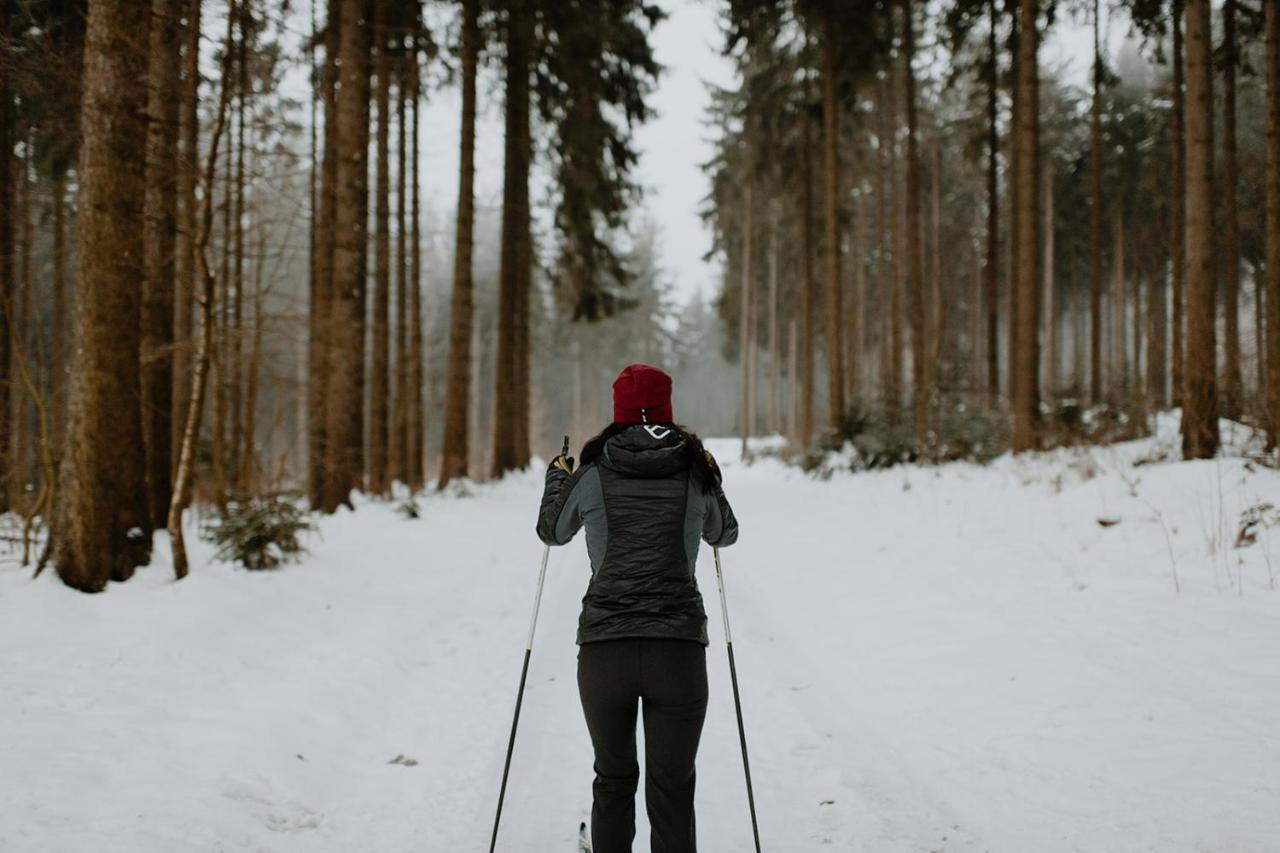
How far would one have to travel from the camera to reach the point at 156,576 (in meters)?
6.20

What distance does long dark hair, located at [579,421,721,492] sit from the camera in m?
2.97

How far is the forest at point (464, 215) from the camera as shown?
245 inches

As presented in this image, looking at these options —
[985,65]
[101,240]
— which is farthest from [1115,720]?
[985,65]

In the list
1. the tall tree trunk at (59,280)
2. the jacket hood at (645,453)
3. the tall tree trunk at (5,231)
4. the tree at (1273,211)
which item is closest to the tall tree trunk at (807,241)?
the tree at (1273,211)

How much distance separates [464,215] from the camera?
1609 cm

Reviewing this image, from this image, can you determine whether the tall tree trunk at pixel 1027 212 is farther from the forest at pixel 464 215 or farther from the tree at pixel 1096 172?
the tree at pixel 1096 172

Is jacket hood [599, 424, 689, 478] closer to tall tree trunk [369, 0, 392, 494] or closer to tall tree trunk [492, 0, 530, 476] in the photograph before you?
tall tree trunk [369, 0, 392, 494]

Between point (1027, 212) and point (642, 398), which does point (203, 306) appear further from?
point (1027, 212)

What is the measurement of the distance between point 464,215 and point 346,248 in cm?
480

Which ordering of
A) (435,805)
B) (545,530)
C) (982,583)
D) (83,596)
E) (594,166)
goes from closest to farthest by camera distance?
(545,530) < (435,805) < (83,596) < (982,583) < (594,166)

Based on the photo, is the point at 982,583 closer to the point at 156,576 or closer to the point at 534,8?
the point at 156,576

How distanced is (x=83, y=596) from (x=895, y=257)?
23126mm

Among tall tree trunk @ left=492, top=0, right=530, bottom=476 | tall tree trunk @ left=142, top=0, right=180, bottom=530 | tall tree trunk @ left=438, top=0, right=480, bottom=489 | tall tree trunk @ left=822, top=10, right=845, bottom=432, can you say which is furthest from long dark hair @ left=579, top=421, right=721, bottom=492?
tall tree trunk @ left=822, top=10, right=845, bottom=432

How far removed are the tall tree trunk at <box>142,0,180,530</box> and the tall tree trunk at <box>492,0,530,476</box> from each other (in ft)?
32.6
